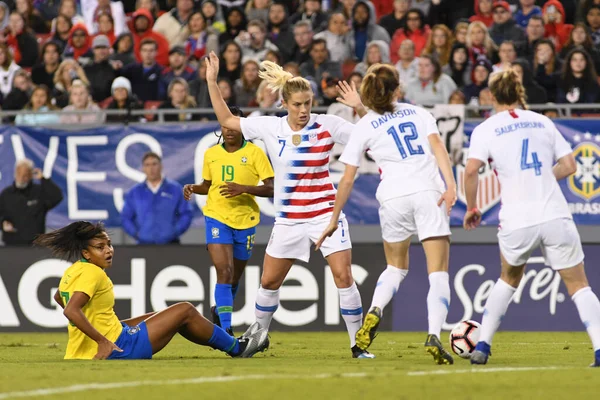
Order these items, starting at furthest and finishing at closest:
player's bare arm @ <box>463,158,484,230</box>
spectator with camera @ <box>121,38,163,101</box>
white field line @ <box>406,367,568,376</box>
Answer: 1. spectator with camera @ <box>121,38,163,101</box>
2. player's bare arm @ <box>463,158,484,230</box>
3. white field line @ <box>406,367,568,376</box>

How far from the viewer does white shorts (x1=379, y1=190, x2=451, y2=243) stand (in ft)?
29.0

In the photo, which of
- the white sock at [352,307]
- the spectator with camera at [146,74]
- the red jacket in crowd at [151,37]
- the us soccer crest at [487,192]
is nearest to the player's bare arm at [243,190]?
the white sock at [352,307]

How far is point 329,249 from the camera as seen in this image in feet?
32.1

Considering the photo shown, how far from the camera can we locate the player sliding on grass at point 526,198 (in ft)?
27.0

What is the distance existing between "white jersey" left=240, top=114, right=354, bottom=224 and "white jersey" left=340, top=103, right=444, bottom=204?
0.85 metres

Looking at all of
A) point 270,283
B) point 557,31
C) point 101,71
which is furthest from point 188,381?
point 557,31

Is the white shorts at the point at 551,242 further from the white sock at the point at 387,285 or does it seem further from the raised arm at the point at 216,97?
the raised arm at the point at 216,97

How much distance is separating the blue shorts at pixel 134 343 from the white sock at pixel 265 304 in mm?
1275

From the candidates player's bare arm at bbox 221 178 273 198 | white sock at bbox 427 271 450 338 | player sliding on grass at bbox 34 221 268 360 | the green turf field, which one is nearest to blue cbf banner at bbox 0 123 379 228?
player's bare arm at bbox 221 178 273 198

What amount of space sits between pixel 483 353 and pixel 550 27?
1035 cm

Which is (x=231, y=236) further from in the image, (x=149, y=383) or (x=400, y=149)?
(x=149, y=383)

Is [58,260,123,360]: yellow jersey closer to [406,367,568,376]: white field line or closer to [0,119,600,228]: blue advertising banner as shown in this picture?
[406,367,568,376]: white field line

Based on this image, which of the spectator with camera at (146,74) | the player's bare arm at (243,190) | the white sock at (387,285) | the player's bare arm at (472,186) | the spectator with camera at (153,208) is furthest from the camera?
the spectator with camera at (146,74)

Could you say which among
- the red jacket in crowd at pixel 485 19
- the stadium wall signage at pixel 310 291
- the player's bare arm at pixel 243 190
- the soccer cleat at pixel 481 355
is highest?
the red jacket in crowd at pixel 485 19
